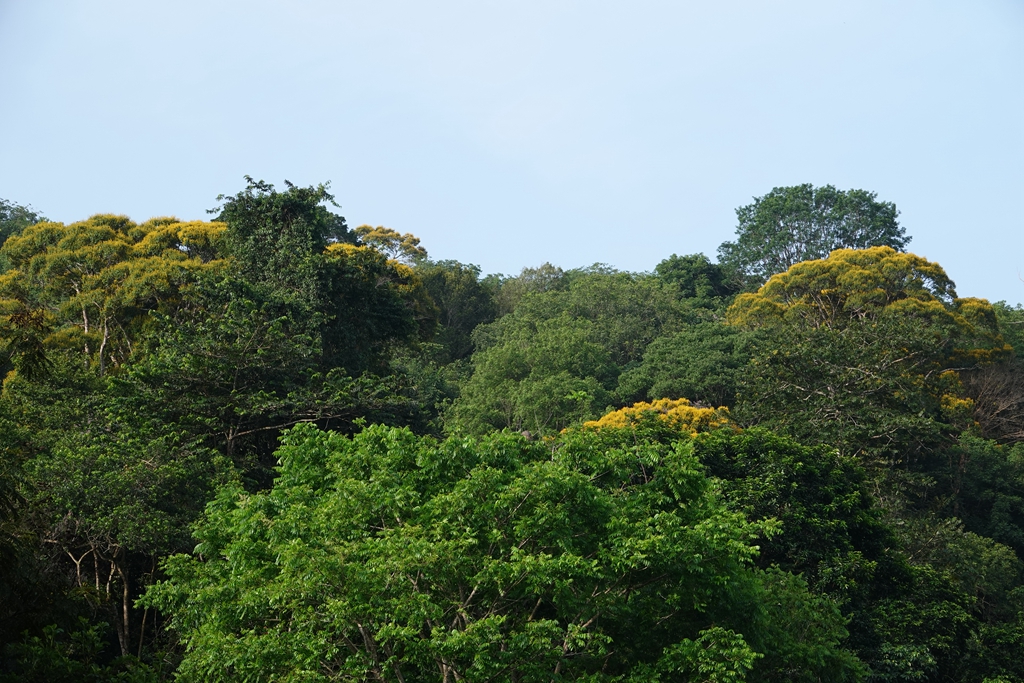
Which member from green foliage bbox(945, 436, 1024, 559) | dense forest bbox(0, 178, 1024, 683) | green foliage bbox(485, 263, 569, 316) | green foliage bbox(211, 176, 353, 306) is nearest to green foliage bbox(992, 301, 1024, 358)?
dense forest bbox(0, 178, 1024, 683)

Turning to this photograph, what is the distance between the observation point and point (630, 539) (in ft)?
35.9

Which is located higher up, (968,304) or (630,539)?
(968,304)

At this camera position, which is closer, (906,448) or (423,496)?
(423,496)

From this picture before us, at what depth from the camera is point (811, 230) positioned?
2219 inches

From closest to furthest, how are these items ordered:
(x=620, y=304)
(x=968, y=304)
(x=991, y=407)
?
(x=991, y=407) → (x=968, y=304) → (x=620, y=304)

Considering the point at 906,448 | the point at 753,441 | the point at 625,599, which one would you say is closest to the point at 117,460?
the point at 625,599

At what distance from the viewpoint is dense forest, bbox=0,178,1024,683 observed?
1056 centimetres

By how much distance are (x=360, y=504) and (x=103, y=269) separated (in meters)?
18.7

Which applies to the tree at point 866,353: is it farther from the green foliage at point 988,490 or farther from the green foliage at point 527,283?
the green foliage at point 527,283

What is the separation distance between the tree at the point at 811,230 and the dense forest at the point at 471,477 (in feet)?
41.5

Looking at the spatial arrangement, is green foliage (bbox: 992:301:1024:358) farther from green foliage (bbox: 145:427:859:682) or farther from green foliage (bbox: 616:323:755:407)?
green foliage (bbox: 145:427:859:682)

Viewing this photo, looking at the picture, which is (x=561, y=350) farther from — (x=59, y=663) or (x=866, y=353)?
(x=59, y=663)

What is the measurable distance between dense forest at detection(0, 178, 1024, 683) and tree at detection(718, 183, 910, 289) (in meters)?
12.7

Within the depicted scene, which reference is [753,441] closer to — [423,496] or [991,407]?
[423,496]
